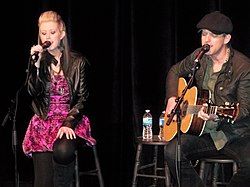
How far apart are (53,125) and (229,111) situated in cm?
124

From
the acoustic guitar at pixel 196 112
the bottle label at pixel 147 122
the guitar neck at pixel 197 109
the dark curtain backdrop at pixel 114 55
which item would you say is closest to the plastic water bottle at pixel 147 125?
the bottle label at pixel 147 122

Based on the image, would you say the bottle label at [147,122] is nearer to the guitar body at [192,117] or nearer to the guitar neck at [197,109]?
the guitar body at [192,117]

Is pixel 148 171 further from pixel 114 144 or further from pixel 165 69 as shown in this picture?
Result: pixel 165 69

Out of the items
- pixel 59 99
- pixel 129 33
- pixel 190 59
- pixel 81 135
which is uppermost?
pixel 129 33

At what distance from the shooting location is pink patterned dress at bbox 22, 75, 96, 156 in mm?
3811

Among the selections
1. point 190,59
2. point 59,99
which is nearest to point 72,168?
point 59,99

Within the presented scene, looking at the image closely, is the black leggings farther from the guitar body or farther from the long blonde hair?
the guitar body

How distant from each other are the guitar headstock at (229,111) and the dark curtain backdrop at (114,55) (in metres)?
1.31

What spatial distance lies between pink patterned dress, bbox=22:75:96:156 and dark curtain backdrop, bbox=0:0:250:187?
105cm

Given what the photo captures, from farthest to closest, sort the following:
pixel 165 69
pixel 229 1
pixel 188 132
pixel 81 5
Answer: pixel 81 5
pixel 165 69
pixel 229 1
pixel 188 132

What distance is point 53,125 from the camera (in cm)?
388

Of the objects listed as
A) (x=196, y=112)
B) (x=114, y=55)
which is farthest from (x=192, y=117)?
(x=114, y=55)

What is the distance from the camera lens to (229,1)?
4.49 meters

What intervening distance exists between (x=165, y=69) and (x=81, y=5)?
3.36 feet
